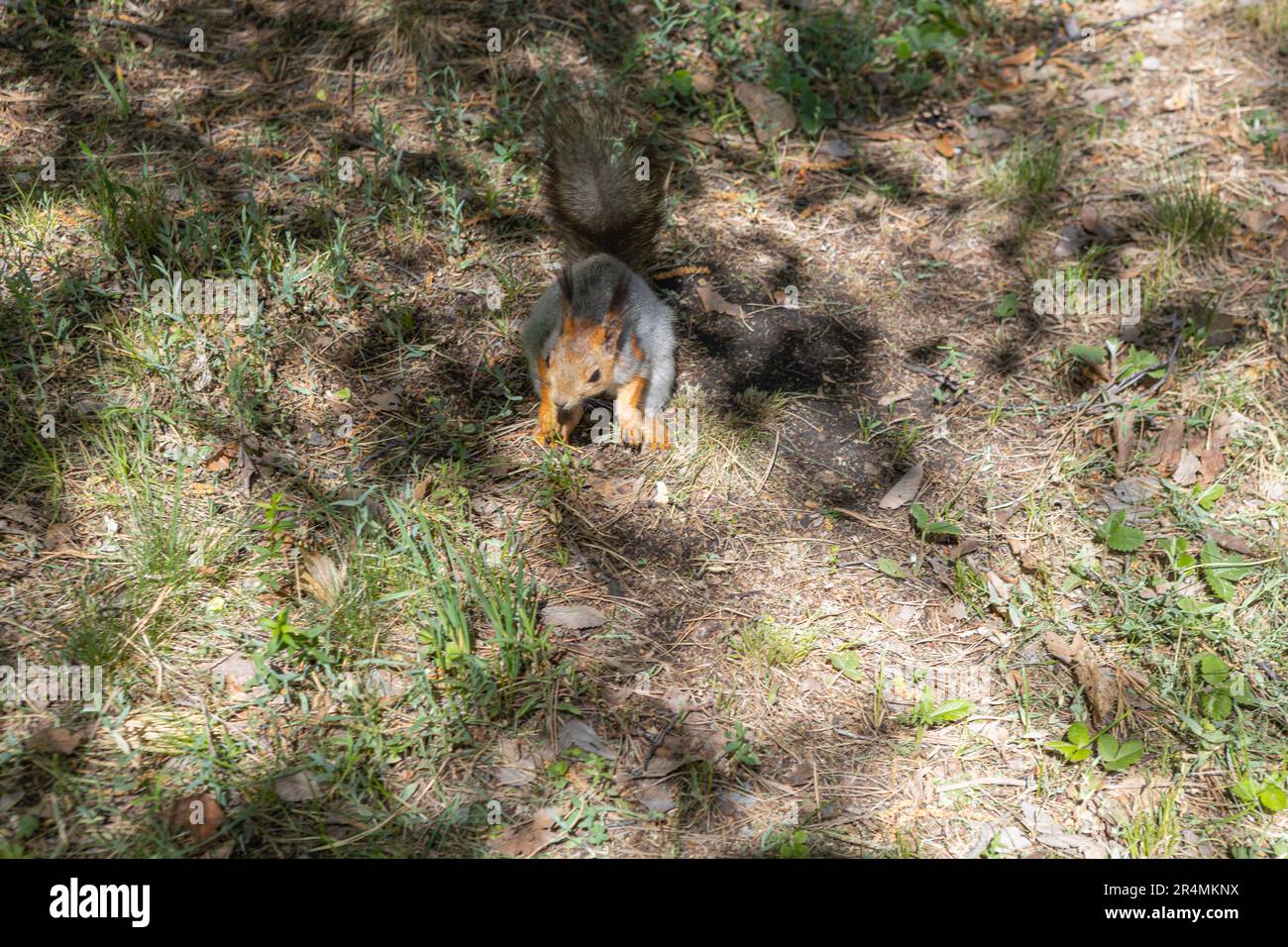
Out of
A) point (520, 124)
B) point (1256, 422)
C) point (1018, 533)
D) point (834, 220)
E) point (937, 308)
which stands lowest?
point (1018, 533)

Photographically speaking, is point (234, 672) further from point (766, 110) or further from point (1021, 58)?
point (1021, 58)

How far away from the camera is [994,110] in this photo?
4.75 metres

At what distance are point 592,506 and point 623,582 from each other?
1.09 ft

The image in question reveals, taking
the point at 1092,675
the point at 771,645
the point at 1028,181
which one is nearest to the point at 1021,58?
the point at 1028,181

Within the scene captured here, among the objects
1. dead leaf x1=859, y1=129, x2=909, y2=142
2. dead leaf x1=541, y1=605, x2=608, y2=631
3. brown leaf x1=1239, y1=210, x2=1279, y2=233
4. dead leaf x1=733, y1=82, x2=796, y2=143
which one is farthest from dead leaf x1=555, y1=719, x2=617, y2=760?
brown leaf x1=1239, y1=210, x2=1279, y2=233

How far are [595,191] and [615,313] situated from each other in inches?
22.7

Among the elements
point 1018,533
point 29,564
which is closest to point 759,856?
point 1018,533

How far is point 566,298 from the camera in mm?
3246

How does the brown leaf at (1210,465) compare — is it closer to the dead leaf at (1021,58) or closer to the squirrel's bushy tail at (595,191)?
the squirrel's bushy tail at (595,191)

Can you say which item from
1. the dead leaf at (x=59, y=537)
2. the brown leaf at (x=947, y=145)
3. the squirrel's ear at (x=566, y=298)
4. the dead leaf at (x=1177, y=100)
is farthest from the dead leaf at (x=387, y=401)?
the dead leaf at (x=1177, y=100)

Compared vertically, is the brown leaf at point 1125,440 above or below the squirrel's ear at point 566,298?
below

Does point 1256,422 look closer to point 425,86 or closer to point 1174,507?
point 1174,507

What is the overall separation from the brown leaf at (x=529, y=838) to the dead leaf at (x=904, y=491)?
5.27ft

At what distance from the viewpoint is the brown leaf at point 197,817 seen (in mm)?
2371
